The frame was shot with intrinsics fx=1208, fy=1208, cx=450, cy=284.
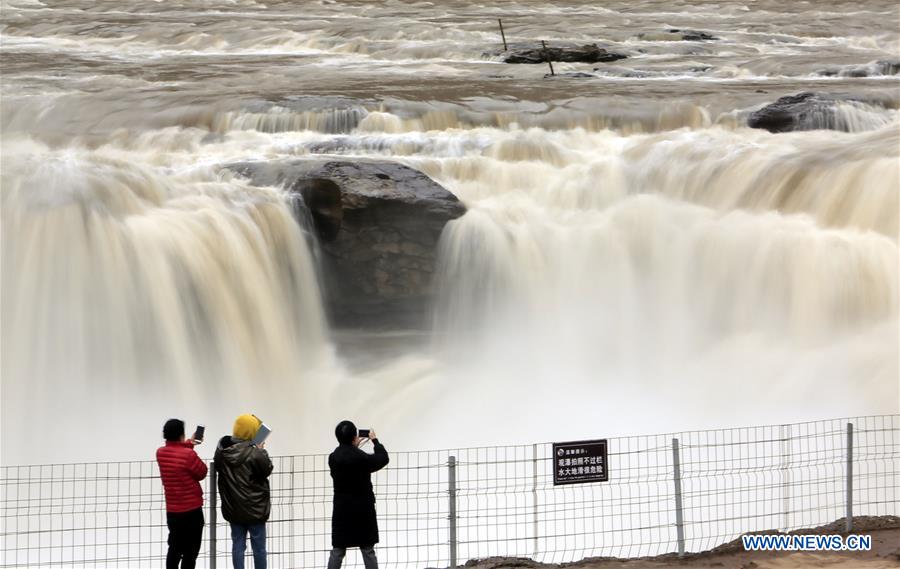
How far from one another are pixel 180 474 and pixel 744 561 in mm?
4855

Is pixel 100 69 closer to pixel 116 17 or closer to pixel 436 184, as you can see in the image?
pixel 116 17

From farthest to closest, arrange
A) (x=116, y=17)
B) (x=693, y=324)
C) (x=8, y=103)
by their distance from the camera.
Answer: (x=116, y=17)
(x=8, y=103)
(x=693, y=324)

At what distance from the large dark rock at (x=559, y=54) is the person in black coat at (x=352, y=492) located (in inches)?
819

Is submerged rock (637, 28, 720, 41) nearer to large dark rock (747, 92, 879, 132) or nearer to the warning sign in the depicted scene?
large dark rock (747, 92, 879, 132)

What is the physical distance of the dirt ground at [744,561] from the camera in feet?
33.5

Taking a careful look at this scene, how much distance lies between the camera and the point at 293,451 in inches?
583

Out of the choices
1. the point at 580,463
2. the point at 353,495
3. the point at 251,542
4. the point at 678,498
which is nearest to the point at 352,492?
the point at 353,495

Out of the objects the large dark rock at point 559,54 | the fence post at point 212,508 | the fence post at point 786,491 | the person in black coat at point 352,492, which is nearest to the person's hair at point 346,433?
the person in black coat at point 352,492

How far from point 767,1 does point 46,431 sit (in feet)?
97.1

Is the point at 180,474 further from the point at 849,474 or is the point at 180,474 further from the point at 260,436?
the point at 849,474

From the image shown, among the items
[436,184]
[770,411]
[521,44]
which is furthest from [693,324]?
[521,44]

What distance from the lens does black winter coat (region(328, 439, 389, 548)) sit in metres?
8.91

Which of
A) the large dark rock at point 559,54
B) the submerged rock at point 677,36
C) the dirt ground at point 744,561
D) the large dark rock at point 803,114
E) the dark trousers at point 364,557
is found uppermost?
the submerged rock at point 677,36

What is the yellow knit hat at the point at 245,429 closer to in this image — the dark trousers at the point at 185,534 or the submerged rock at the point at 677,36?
the dark trousers at the point at 185,534
